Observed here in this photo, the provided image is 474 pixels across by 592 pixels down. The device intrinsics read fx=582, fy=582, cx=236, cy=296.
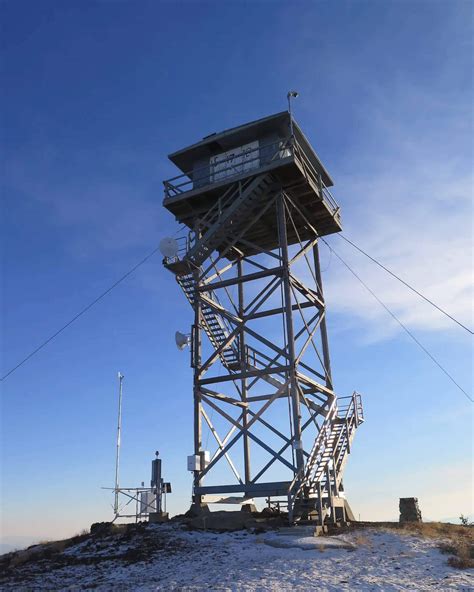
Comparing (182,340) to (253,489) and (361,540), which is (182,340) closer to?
(253,489)

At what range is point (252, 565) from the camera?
14906 millimetres

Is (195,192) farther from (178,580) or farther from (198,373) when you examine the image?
(178,580)

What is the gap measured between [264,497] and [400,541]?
21.6ft

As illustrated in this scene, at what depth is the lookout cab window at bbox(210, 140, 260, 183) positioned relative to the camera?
27.2 meters

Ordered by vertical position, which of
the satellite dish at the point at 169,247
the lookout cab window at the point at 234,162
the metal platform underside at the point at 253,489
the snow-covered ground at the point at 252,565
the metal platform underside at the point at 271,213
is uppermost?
the lookout cab window at the point at 234,162

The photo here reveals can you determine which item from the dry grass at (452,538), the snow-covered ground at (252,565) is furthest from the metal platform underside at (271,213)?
the snow-covered ground at (252,565)

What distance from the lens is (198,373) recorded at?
25.8 m

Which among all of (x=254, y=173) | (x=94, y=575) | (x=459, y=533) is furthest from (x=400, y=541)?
(x=254, y=173)

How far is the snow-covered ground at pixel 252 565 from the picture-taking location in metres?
13.2

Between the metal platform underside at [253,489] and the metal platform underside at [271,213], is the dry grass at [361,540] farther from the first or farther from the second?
the metal platform underside at [271,213]

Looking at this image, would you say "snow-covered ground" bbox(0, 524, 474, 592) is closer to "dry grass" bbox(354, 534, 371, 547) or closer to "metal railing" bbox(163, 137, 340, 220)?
"dry grass" bbox(354, 534, 371, 547)

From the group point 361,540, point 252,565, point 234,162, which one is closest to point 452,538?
point 361,540

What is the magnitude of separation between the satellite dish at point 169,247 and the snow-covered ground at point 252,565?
41.2 feet

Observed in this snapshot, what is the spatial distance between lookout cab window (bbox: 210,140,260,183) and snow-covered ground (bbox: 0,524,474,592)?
16.0 meters
